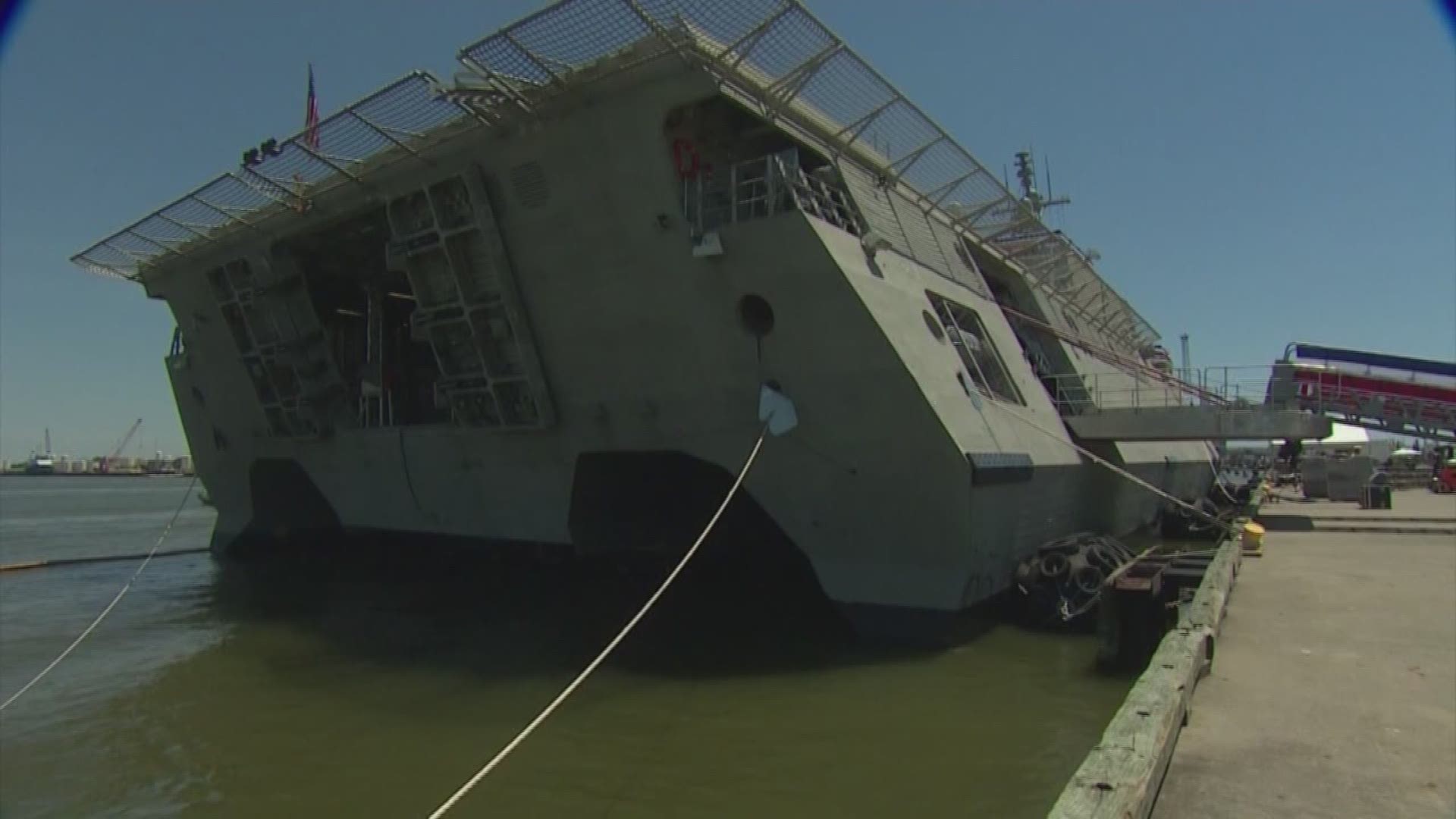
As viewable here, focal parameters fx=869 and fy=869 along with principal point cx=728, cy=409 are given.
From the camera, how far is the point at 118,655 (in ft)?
41.4

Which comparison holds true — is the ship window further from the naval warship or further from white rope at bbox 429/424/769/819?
white rope at bbox 429/424/769/819

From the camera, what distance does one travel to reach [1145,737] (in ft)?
14.1

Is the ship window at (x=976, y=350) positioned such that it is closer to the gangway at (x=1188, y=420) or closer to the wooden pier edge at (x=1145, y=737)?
the gangway at (x=1188, y=420)

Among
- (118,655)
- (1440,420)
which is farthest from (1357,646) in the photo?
(1440,420)

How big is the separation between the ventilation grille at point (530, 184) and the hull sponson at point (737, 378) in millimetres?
36

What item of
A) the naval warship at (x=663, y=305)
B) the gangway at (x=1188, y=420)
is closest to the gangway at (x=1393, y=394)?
the gangway at (x=1188, y=420)

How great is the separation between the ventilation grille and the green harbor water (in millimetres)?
6279

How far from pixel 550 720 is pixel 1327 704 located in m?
6.57

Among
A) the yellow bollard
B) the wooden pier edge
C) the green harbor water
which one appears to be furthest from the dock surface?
the yellow bollard

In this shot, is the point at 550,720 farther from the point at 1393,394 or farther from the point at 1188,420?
the point at 1393,394

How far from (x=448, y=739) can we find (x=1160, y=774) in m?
6.40

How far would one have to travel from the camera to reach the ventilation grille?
12141 millimetres

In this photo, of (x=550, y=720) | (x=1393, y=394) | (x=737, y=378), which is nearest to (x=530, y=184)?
(x=737, y=378)

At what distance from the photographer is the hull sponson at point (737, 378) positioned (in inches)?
403
